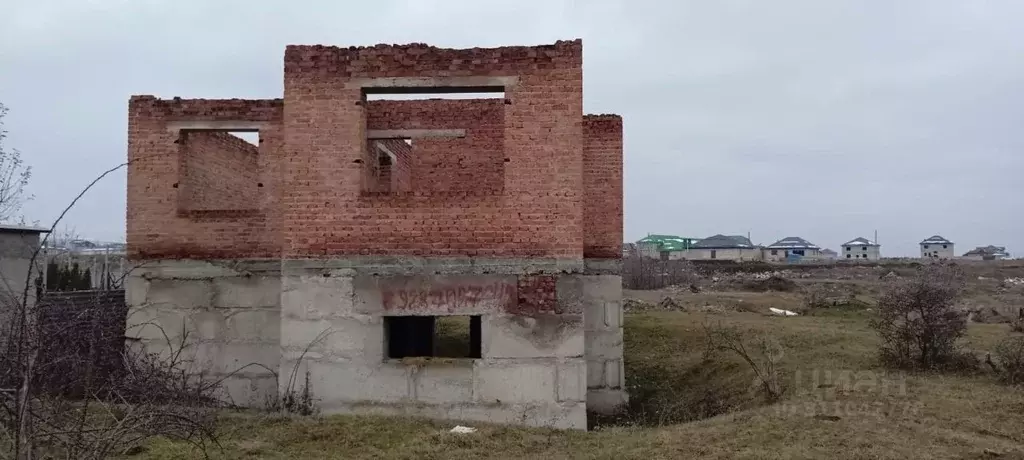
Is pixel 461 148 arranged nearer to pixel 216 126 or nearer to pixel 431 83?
pixel 216 126

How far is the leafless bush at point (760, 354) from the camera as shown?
→ 27.2 feet

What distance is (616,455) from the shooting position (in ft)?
19.7

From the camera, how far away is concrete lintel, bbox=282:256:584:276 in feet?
25.2

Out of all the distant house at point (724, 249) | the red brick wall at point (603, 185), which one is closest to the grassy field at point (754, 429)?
the red brick wall at point (603, 185)

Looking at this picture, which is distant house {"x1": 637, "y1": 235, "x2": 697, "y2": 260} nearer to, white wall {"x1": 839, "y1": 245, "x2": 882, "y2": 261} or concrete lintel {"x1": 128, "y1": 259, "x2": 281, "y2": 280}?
white wall {"x1": 839, "y1": 245, "x2": 882, "y2": 261}

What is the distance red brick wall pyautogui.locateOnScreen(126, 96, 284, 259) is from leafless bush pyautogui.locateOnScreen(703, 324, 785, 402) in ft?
20.0

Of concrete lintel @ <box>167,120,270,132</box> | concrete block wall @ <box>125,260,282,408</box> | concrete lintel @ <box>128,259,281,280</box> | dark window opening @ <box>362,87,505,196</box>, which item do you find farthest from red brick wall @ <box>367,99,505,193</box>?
concrete block wall @ <box>125,260,282,408</box>

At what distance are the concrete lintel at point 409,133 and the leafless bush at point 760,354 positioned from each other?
4.83 metres

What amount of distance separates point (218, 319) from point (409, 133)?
3336mm

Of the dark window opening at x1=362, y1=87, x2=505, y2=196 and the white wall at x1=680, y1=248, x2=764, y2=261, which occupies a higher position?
the dark window opening at x1=362, y1=87, x2=505, y2=196

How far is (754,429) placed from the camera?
643 centimetres

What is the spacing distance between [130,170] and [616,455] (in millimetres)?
7116

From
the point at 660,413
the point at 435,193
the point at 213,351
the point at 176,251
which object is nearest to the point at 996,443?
the point at 660,413

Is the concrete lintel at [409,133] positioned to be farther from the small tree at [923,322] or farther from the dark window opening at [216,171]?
the small tree at [923,322]
